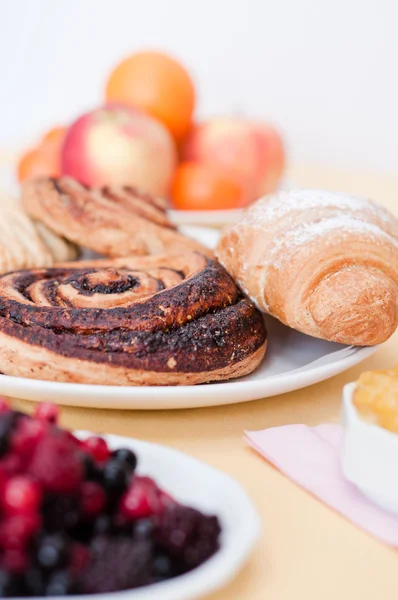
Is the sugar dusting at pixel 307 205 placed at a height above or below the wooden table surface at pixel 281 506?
above

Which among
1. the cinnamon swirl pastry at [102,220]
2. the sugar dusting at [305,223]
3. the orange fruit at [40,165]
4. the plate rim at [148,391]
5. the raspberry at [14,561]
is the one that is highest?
the sugar dusting at [305,223]

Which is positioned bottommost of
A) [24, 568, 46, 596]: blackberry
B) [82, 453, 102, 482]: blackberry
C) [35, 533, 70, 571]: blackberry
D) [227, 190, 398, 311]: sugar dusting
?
[24, 568, 46, 596]: blackberry

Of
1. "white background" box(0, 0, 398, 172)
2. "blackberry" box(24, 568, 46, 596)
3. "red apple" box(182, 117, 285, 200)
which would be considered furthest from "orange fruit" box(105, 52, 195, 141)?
"blackberry" box(24, 568, 46, 596)

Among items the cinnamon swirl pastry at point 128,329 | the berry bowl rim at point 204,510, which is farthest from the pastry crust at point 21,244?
the berry bowl rim at point 204,510

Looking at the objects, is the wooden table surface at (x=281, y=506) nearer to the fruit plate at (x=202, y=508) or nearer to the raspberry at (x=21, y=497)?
the fruit plate at (x=202, y=508)

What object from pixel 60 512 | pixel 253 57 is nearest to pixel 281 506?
pixel 60 512

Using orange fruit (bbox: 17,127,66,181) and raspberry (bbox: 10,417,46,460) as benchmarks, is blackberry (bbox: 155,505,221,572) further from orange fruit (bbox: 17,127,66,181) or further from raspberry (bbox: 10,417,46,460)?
orange fruit (bbox: 17,127,66,181)

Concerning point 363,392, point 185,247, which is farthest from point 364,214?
point 363,392
